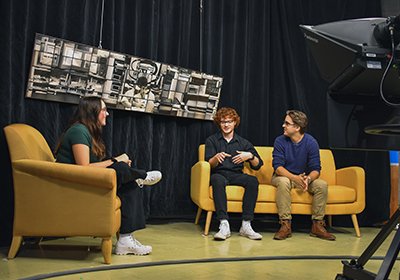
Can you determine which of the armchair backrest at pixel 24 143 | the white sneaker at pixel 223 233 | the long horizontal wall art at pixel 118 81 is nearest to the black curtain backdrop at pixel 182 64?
the long horizontal wall art at pixel 118 81

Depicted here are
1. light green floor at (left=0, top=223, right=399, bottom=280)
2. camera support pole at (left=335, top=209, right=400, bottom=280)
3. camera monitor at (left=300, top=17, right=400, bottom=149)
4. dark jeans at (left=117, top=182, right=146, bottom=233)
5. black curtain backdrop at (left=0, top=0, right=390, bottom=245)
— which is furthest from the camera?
black curtain backdrop at (left=0, top=0, right=390, bottom=245)

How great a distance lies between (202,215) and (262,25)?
6.47 ft

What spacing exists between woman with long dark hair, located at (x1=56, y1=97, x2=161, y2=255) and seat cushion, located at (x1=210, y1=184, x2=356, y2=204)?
1028mm

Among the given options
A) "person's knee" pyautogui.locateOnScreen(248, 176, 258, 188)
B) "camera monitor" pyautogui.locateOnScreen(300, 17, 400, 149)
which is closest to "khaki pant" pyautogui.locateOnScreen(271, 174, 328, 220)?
"person's knee" pyautogui.locateOnScreen(248, 176, 258, 188)

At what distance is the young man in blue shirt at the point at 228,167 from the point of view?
→ 4211 mm

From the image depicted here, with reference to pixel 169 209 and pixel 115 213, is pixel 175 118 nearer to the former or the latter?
pixel 169 209

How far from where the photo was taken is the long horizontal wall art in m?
3.71

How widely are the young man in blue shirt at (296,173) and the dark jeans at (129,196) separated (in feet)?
4.29

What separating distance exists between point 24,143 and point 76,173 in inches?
16.8

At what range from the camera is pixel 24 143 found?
3195mm

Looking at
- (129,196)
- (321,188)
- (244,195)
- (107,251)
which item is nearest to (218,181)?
(244,195)

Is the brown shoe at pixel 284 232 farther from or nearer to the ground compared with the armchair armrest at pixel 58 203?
nearer to the ground

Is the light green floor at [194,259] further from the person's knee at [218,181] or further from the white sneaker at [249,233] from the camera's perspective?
the person's knee at [218,181]

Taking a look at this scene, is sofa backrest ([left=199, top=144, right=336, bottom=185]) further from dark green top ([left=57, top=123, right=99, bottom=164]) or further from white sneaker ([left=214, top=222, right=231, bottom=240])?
dark green top ([left=57, top=123, right=99, bottom=164])
